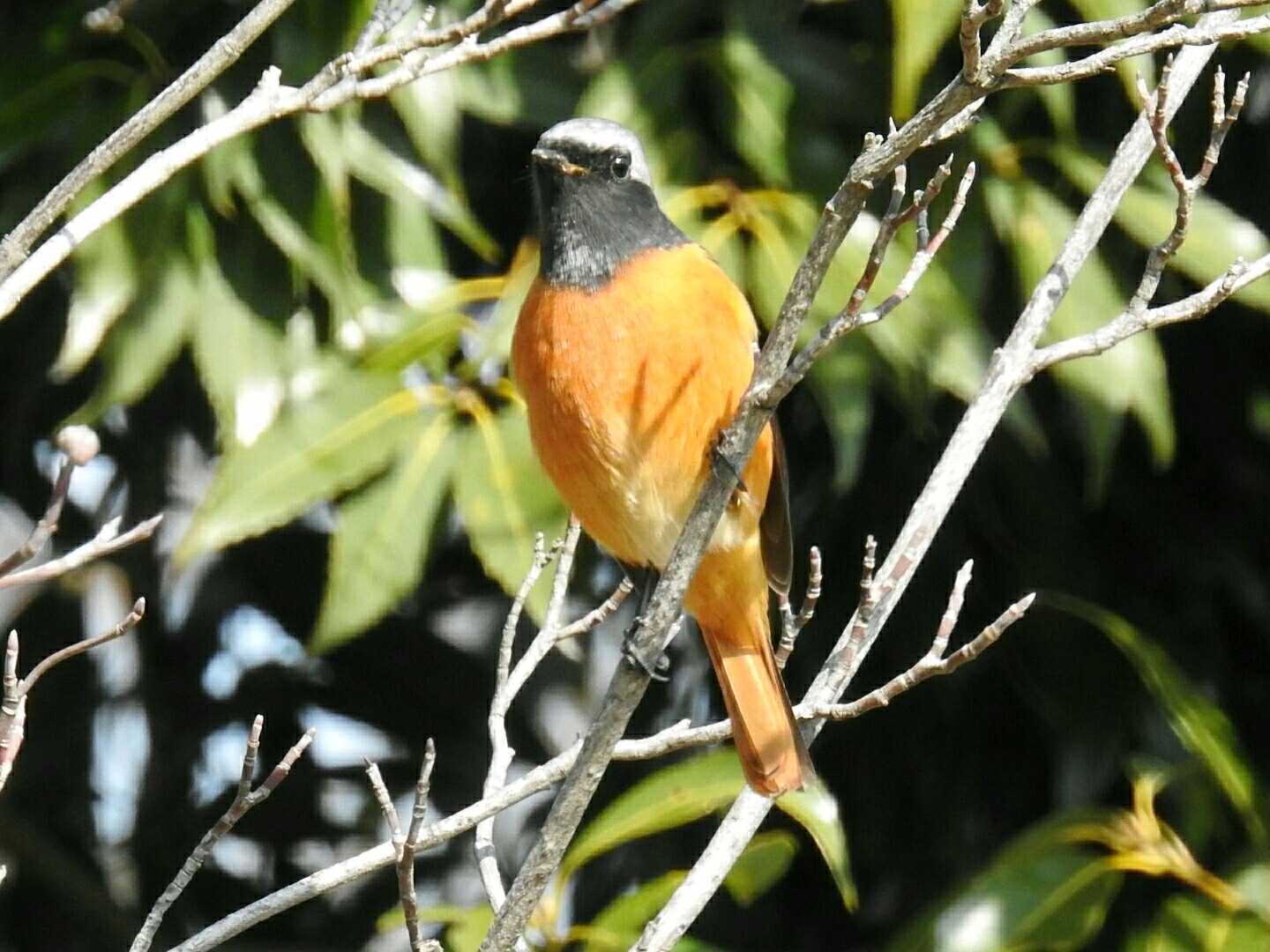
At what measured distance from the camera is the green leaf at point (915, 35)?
122 inches

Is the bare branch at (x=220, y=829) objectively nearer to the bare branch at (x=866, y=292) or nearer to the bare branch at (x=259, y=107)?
the bare branch at (x=259, y=107)

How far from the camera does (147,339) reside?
3365 mm

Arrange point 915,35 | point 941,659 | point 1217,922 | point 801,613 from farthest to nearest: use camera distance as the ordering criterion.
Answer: point 1217,922 → point 915,35 → point 801,613 → point 941,659

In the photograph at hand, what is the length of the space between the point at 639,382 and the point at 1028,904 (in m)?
1.33

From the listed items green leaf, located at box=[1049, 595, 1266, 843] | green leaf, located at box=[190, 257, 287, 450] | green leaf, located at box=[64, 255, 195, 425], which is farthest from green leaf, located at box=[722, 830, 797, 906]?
green leaf, located at box=[64, 255, 195, 425]

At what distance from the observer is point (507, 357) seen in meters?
3.52

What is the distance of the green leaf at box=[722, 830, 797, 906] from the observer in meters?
3.31

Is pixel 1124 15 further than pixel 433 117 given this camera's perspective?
No

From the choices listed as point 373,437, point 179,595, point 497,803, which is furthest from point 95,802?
point 497,803

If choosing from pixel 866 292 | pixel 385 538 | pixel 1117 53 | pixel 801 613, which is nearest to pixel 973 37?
pixel 1117 53

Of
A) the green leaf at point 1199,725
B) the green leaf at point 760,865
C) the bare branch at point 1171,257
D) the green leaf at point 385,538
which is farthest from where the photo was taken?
the green leaf at point 1199,725

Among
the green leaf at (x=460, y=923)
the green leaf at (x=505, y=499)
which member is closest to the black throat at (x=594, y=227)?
the green leaf at (x=505, y=499)

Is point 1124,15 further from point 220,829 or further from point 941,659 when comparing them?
point 220,829

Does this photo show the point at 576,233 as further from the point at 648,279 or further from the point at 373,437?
the point at 373,437
